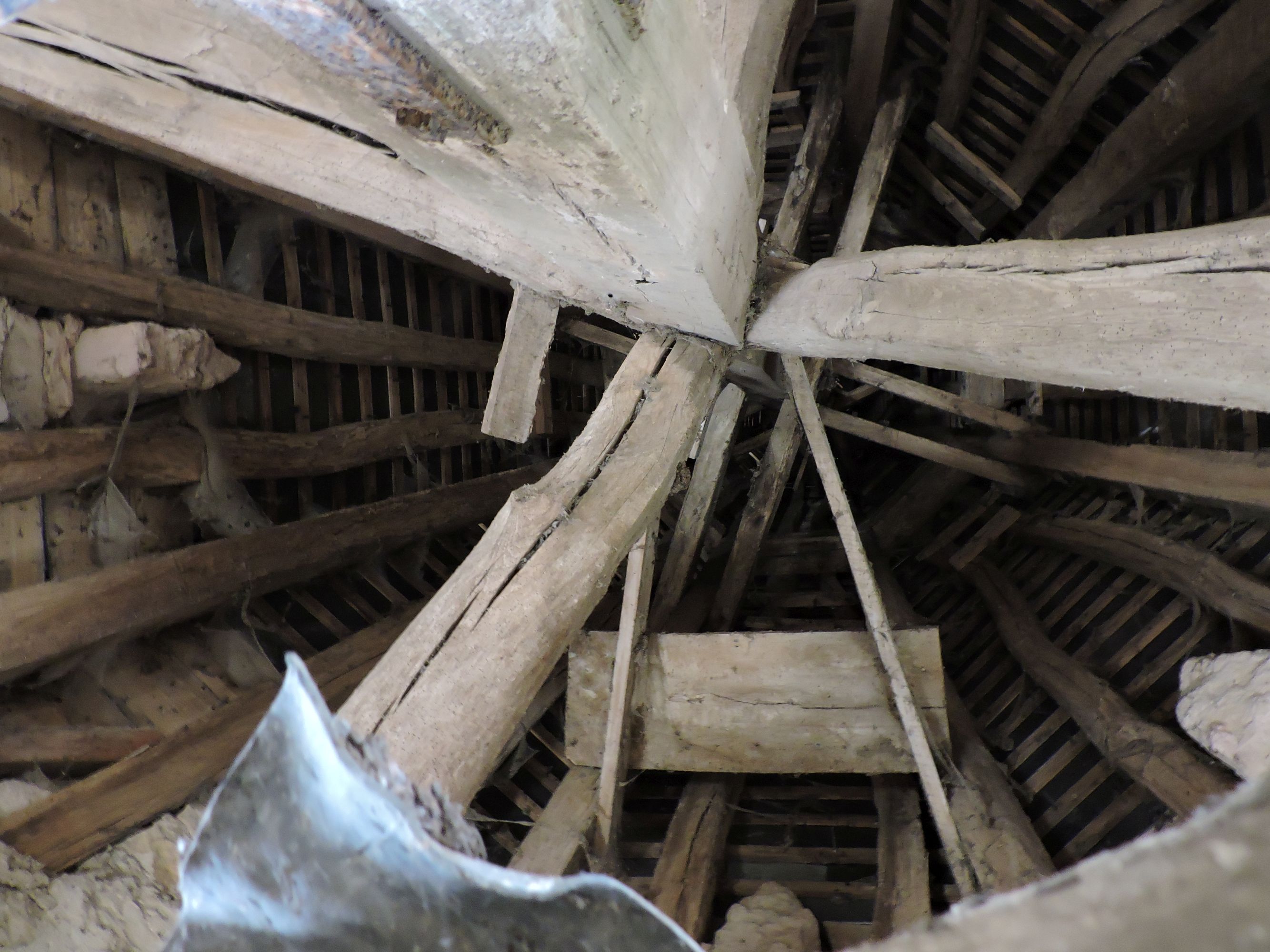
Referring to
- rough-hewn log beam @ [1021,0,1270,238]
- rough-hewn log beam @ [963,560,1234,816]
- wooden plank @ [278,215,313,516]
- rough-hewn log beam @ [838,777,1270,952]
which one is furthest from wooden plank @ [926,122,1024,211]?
rough-hewn log beam @ [838,777,1270,952]

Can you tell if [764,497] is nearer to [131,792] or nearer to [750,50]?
[750,50]

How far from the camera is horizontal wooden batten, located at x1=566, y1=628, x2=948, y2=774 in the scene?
8.21ft

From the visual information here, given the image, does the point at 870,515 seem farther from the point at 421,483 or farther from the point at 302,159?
the point at 302,159

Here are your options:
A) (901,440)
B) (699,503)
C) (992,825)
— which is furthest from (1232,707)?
(901,440)

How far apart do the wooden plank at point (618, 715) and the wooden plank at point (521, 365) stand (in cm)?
50

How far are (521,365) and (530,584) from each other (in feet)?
2.27

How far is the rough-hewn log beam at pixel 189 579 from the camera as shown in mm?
2074

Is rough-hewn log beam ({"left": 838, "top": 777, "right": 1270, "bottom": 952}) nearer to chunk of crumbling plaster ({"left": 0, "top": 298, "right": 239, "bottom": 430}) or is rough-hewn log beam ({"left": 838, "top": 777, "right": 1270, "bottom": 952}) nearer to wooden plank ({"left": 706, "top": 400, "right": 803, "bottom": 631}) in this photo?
chunk of crumbling plaster ({"left": 0, "top": 298, "right": 239, "bottom": 430})

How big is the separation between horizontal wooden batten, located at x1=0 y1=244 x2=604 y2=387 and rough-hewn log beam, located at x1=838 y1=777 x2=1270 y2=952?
264cm

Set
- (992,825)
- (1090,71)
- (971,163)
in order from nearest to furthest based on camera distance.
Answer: (992,825), (1090,71), (971,163)

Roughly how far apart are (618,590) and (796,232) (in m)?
1.82

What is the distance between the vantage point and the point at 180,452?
2.66 m

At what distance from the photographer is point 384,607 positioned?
3.76m

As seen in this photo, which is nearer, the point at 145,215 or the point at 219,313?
the point at 145,215
